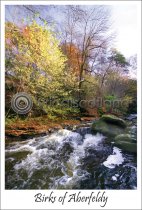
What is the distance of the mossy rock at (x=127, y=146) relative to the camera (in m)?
3.22

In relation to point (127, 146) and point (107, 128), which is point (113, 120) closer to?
point (107, 128)

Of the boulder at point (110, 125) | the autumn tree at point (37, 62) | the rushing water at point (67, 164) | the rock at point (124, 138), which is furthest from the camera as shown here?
the boulder at point (110, 125)

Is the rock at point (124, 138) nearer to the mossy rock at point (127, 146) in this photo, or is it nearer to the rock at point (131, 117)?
the mossy rock at point (127, 146)

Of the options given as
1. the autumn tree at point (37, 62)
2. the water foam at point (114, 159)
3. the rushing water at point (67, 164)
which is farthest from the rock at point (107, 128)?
the autumn tree at point (37, 62)

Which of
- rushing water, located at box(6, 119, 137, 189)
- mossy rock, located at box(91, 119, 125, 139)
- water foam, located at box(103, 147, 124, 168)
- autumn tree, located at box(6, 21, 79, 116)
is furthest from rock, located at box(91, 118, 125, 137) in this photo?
autumn tree, located at box(6, 21, 79, 116)

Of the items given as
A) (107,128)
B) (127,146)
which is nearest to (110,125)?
(107,128)

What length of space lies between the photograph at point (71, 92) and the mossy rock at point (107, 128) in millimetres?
17

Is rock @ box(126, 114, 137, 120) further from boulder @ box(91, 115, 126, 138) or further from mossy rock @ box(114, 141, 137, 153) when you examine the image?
mossy rock @ box(114, 141, 137, 153)

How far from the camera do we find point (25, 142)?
3.44 meters

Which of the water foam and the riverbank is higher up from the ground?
the riverbank

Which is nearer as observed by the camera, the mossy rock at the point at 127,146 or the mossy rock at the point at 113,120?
the mossy rock at the point at 127,146

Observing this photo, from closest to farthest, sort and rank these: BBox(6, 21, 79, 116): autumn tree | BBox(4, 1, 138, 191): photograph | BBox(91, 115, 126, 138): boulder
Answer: BBox(4, 1, 138, 191): photograph, BBox(6, 21, 79, 116): autumn tree, BBox(91, 115, 126, 138): boulder

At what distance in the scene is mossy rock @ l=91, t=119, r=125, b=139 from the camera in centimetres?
358

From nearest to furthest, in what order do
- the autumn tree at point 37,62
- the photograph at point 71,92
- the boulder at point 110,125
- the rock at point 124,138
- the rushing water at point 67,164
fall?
the rushing water at point 67,164 < the photograph at point 71,92 < the rock at point 124,138 < the autumn tree at point 37,62 < the boulder at point 110,125
